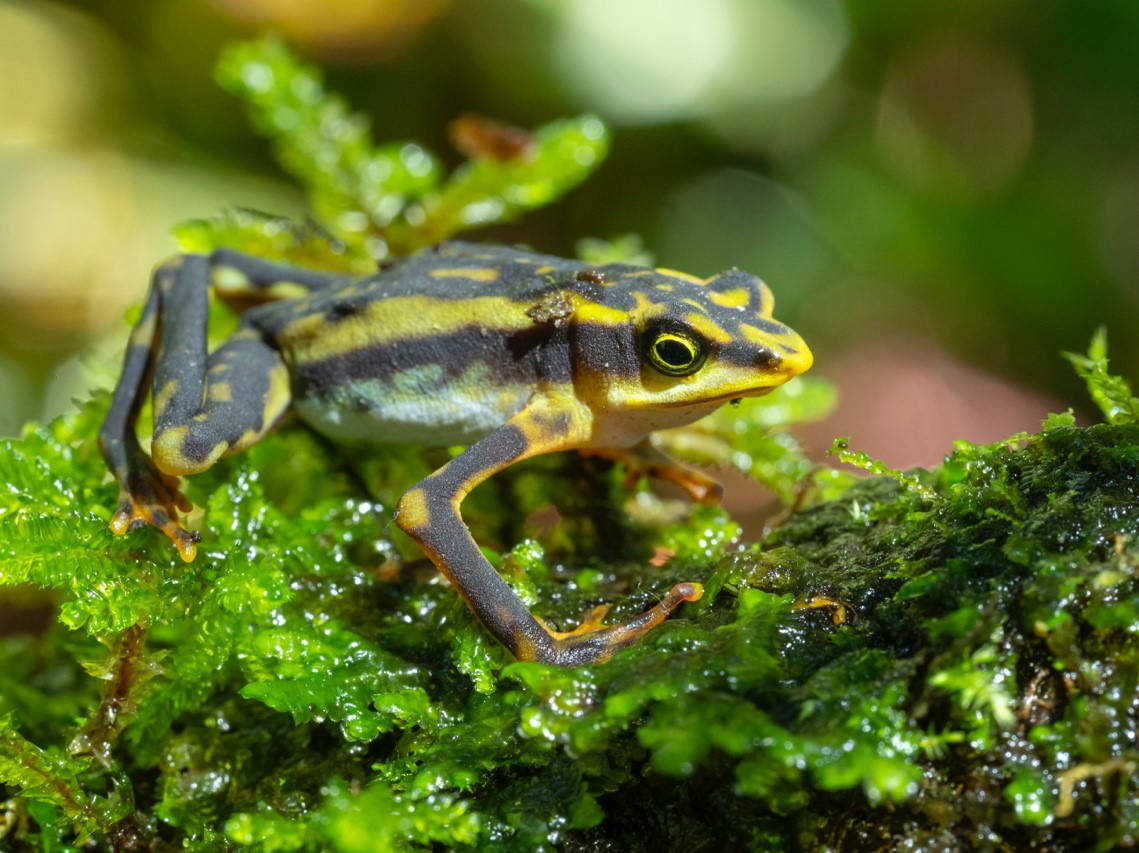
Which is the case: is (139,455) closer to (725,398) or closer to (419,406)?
(419,406)

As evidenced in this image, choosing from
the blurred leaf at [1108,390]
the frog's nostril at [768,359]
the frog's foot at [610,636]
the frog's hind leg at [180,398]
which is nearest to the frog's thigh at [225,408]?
the frog's hind leg at [180,398]

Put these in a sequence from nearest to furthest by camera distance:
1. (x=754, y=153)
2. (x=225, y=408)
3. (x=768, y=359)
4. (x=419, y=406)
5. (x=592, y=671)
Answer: (x=592, y=671), (x=768, y=359), (x=225, y=408), (x=419, y=406), (x=754, y=153)

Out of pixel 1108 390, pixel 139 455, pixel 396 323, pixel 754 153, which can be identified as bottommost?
pixel 139 455

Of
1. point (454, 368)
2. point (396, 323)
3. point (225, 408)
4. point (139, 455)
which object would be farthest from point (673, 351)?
point (139, 455)

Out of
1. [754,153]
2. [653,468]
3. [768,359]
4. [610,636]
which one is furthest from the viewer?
[754,153]

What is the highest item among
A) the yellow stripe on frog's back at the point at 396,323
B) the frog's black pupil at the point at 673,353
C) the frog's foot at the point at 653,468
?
the yellow stripe on frog's back at the point at 396,323

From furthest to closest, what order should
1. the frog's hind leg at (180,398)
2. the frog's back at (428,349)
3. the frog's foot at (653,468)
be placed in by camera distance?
the frog's foot at (653,468) < the frog's back at (428,349) < the frog's hind leg at (180,398)

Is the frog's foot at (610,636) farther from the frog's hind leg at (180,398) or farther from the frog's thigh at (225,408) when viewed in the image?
the frog's thigh at (225,408)

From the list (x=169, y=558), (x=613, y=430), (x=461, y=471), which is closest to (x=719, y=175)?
(x=613, y=430)

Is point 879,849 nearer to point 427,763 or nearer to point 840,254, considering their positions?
point 427,763
